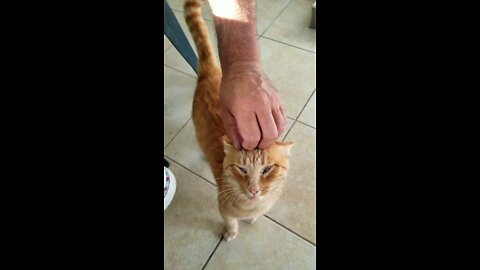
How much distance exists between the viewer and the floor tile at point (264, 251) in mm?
965

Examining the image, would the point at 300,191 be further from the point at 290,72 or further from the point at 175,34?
the point at 175,34

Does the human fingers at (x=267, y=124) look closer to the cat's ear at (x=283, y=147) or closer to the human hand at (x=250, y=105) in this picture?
the human hand at (x=250, y=105)

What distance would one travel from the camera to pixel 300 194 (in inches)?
43.5

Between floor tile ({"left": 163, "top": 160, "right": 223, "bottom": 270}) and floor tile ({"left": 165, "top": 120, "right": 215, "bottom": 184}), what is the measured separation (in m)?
0.03

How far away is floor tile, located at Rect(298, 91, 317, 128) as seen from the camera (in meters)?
1.29

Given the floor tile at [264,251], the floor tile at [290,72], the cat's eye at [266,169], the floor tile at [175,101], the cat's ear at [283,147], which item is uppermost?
the cat's ear at [283,147]

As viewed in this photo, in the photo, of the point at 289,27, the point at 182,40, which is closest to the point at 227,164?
the point at 182,40

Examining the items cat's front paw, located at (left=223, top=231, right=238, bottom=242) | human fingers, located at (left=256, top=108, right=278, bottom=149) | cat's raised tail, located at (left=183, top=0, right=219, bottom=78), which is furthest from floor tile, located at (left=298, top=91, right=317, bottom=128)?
human fingers, located at (left=256, top=108, right=278, bottom=149)

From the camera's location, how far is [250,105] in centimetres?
60

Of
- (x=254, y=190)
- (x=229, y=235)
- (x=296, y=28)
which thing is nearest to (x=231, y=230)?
(x=229, y=235)

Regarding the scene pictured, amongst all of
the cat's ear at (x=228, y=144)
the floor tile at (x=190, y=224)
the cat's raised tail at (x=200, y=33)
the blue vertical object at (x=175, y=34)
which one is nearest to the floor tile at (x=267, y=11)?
the blue vertical object at (x=175, y=34)

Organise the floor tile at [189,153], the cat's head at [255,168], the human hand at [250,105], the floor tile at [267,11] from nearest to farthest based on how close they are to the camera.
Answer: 1. the human hand at [250,105]
2. the cat's head at [255,168]
3. the floor tile at [189,153]
4. the floor tile at [267,11]
